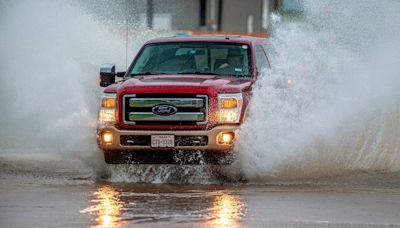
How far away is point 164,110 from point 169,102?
0.34 ft

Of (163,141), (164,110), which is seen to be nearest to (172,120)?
(164,110)

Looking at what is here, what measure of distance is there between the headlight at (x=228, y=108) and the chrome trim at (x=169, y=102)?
0.22 metres

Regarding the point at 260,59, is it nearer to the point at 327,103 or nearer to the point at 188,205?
the point at 327,103

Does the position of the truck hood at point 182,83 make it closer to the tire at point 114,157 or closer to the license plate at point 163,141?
the license plate at point 163,141

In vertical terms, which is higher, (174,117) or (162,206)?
(174,117)

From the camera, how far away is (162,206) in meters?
11.0

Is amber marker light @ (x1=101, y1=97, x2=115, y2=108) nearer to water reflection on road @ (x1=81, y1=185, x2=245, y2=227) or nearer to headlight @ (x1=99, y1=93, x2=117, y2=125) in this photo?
headlight @ (x1=99, y1=93, x2=117, y2=125)

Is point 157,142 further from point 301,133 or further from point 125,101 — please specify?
point 301,133

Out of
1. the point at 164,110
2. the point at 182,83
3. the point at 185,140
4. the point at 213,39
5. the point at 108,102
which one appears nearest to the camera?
the point at 185,140

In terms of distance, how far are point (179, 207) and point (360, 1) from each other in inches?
344

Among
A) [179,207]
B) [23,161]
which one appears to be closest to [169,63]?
[23,161]

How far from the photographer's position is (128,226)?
966 cm

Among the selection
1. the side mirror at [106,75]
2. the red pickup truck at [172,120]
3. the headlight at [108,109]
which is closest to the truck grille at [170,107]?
the red pickup truck at [172,120]

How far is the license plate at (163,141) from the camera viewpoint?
43.2 ft
